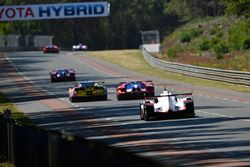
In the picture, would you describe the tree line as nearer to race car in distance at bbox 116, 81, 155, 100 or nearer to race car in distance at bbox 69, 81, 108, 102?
race car in distance at bbox 69, 81, 108, 102

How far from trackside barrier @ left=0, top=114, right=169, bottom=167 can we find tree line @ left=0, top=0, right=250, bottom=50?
138872mm

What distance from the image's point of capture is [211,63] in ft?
220

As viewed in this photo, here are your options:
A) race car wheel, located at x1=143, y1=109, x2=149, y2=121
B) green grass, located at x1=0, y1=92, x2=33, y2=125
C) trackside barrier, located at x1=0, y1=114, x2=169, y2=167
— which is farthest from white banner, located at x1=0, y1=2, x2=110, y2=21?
trackside barrier, located at x1=0, y1=114, x2=169, y2=167

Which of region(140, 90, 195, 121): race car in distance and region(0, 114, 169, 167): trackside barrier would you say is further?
region(140, 90, 195, 121): race car in distance

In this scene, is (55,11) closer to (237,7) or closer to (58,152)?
(237,7)

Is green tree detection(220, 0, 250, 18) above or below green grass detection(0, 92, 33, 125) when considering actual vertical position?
above

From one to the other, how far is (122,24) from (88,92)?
129 meters

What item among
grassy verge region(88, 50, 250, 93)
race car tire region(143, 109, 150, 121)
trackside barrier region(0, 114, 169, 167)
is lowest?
grassy verge region(88, 50, 250, 93)

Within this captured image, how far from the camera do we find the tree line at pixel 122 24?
158 m

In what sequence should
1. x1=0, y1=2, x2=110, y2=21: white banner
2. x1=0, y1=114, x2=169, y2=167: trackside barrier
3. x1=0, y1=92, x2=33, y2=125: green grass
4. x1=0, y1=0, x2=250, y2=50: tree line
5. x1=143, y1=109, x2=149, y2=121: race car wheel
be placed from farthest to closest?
x1=0, y1=0, x2=250, y2=50: tree line < x1=0, y1=2, x2=110, y2=21: white banner < x1=0, y1=92, x2=33, y2=125: green grass < x1=143, y1=109, x2=149, y2=121: race car wheel < x1=0, y1=114, x2=169, y2=167: trackside barrier

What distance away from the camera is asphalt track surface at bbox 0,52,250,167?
1716cm

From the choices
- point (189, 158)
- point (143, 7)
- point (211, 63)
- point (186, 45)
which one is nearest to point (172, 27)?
point (143, 7)

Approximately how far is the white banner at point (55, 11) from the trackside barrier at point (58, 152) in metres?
36.6

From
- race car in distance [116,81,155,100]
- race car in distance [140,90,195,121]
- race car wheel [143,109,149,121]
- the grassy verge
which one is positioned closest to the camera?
race car in distance [140,90,195,121]
